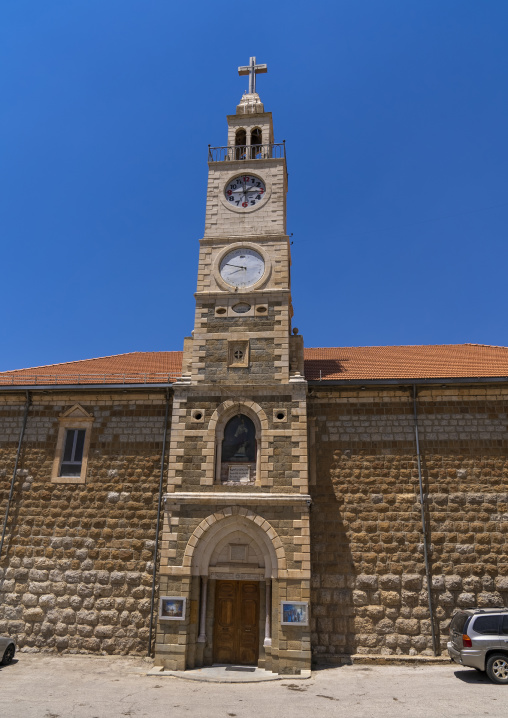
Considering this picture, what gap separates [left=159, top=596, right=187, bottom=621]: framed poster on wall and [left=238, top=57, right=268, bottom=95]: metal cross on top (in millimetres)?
17397

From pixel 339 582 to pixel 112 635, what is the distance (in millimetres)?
6068

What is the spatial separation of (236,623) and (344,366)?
8160mm

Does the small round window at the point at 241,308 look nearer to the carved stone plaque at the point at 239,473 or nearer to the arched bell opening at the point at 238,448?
the arched bell opening at the point at 238,448

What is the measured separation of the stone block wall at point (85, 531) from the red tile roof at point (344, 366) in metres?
0.83

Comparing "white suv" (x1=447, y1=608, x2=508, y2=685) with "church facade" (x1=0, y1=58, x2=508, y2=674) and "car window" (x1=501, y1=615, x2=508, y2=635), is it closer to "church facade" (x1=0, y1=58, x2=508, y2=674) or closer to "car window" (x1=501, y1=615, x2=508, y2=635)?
"car window" (x1=501, y1=615, x2=508, y2=635)

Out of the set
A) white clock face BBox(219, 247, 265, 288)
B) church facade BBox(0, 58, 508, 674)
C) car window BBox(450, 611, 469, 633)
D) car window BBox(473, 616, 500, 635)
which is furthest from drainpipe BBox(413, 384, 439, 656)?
white clock face BBox(219, 247, 265, 288)

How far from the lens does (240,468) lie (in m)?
13.6

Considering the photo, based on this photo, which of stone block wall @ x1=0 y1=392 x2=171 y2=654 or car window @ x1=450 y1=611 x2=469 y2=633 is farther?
stone block wall @ x1=0 y1=392 x2=171 y2=654

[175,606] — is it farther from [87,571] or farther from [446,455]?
[446,455]

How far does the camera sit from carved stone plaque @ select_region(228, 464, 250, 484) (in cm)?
1346

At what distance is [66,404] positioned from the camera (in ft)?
51.2

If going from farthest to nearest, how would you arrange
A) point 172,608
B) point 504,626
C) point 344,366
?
point 344,366 < point 172,608 < point 504,626

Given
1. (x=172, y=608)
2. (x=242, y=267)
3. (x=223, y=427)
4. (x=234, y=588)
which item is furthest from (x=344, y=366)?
(x=172, y=608)

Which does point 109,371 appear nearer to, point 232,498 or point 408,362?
point 232,498
